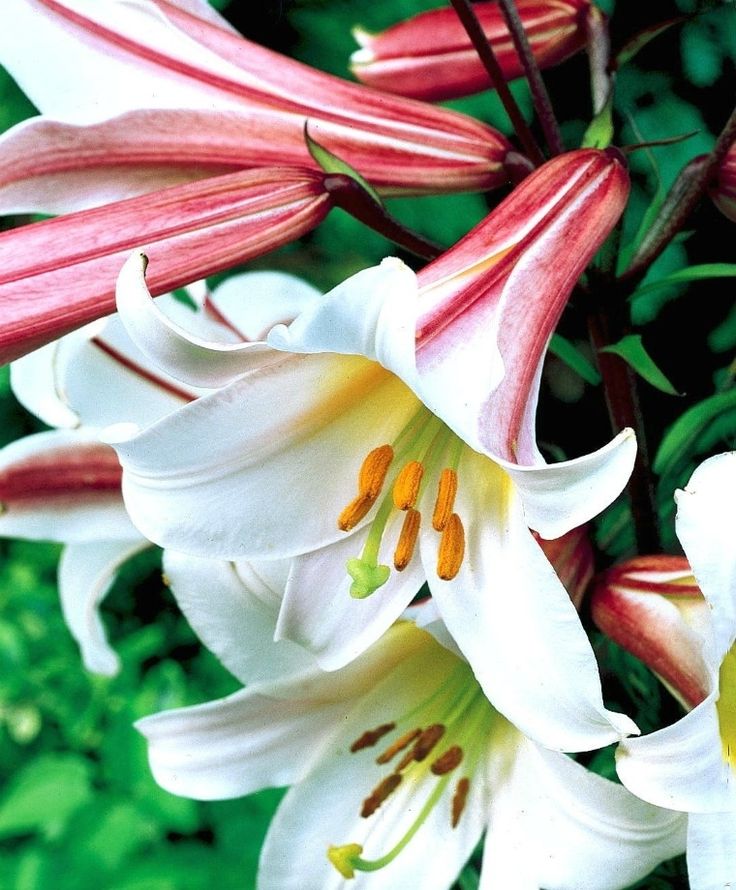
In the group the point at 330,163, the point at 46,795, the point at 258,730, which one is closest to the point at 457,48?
the point at 330,163

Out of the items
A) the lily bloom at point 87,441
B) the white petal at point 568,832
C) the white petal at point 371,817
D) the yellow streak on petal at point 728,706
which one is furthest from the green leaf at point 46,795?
the yellow streak on petal at point 728,706

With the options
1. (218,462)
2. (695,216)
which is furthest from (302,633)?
(695,216)

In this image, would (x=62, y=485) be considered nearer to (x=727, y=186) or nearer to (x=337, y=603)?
(x=337, y=603)

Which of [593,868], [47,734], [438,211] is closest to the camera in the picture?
[593,868]

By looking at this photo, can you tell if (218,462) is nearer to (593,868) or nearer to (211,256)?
(211,256)

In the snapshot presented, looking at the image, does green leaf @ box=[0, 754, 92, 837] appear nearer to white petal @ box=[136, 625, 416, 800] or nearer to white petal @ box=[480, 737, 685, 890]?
white petal @ box=[136, 625, 416, 800]
